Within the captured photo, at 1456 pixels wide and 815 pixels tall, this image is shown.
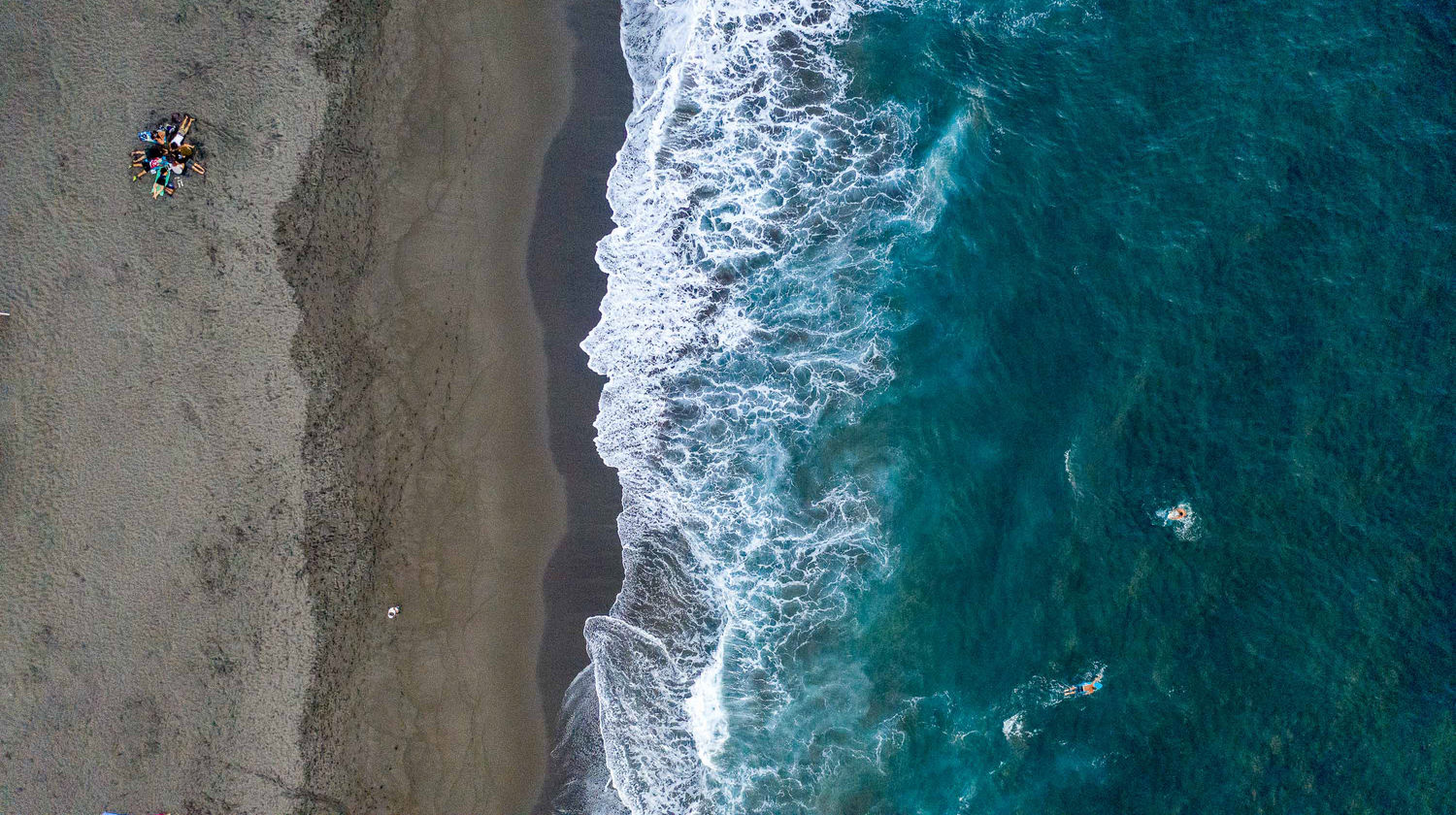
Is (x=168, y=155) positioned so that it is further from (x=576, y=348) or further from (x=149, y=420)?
(x=576, y=348)

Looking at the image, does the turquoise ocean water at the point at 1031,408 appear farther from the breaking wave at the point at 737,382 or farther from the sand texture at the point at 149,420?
the sand texture at the point at 149,420

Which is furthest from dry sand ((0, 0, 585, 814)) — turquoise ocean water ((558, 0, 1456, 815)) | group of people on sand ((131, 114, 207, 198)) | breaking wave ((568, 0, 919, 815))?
turquoise ocean water ((558, 0, 1456, 815))

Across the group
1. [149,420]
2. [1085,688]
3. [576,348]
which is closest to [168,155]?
[149,420]

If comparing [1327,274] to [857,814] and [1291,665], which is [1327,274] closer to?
[1291,665]

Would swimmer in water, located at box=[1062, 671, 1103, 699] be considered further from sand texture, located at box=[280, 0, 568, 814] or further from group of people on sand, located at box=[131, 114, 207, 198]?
group of people on sand, located at box=[131, 114, 207, 198]

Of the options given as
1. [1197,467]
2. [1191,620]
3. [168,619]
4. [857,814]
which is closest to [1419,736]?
[1191,620]
